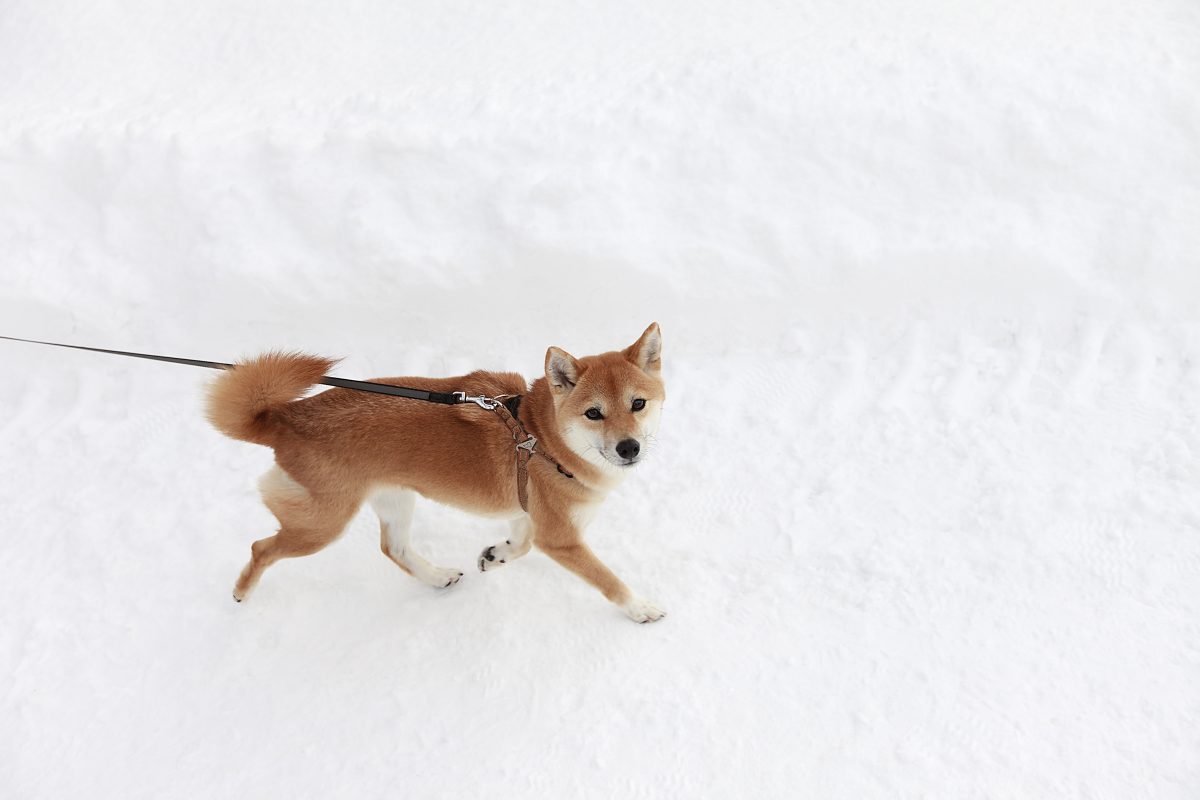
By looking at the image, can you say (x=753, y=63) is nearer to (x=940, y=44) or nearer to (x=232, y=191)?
(x=940, y=44)

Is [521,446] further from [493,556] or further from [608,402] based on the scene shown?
[493,556]

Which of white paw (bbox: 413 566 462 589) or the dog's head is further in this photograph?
white paw (bbox: 413 566 462 589)

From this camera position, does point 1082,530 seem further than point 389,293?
No

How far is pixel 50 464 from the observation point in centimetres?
454

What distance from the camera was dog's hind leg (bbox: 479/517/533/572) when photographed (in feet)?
12.4

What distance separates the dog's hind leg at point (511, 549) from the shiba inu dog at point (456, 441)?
10.0 inches

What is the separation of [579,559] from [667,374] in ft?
5.09

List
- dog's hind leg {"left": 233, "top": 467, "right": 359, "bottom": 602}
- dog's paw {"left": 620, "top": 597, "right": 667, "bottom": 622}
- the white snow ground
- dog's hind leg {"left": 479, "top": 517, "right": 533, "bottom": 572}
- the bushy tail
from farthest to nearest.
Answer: dog's hind leg {"left": 479, "top": 517, "right": 533, "bottom": 572} → dog's paw {"left": 620, "top": 597, "right": 667, "bottom": 622} → dog's hind leg {"left": 233, "top": 467, "right": 359, "bottom": 602} → the white snow ground → the bushy tail

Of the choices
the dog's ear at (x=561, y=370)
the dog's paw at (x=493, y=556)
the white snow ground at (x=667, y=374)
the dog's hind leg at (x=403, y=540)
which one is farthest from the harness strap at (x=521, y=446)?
the white snow ground at (x=667, y=374)

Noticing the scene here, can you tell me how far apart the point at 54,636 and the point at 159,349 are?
2.00 metres

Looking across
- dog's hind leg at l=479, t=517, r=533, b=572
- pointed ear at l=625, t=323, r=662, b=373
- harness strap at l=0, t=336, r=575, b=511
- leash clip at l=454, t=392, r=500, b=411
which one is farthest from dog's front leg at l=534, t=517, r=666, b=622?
pointed ear at l=625, t=323, r=662, b=373

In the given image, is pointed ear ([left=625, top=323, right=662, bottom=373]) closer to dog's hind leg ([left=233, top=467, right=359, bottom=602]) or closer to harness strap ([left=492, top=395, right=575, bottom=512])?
harness strap ([left=492, top=395, right=575, bottom=512])

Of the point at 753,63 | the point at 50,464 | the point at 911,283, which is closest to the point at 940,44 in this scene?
the point at 753,63

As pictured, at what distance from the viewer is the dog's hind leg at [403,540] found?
3.67m
